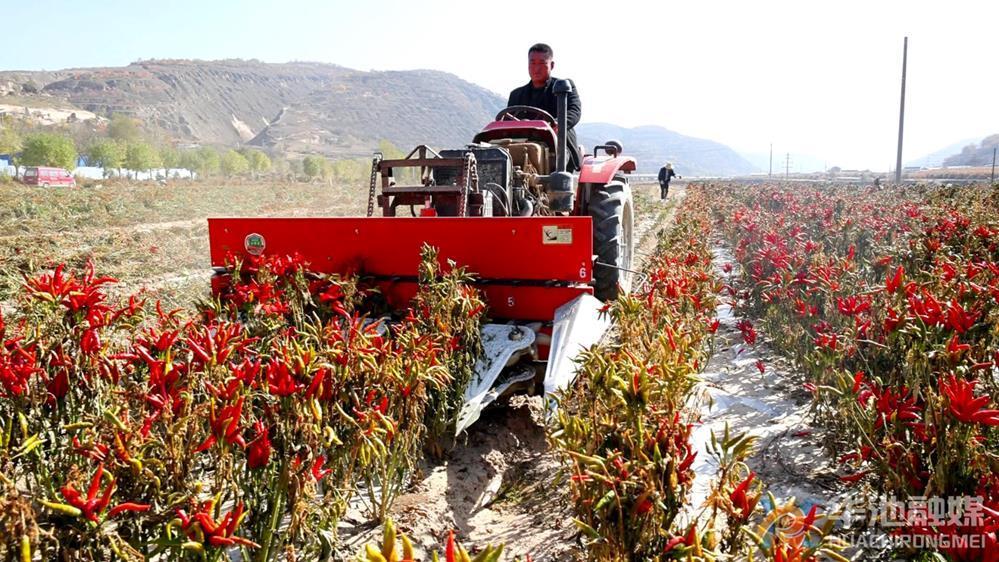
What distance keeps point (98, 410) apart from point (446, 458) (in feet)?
5.38

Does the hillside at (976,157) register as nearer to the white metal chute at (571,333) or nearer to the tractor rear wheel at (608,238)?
the tractor rear wheel at (608,238)

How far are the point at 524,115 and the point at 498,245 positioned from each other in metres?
2.66

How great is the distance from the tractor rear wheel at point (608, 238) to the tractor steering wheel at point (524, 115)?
91 centimetres

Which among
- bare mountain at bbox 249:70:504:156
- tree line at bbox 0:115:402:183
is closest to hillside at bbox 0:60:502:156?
bare mountain at bbox 249:70:504:156

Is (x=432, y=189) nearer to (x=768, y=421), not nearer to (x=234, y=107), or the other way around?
(x=768, y=421)

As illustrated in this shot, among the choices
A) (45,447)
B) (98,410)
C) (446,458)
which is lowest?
(446,458)

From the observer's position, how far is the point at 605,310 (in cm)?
363

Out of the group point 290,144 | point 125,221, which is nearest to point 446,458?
point 125,221

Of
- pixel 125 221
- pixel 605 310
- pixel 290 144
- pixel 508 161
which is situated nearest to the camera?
pixel 605 310

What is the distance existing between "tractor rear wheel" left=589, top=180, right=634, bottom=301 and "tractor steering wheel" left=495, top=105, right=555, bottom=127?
91 cm

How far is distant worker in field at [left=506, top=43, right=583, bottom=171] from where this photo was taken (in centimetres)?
608

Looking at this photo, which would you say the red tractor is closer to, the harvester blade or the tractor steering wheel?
the harvester blade

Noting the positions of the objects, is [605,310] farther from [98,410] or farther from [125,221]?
[125,221]

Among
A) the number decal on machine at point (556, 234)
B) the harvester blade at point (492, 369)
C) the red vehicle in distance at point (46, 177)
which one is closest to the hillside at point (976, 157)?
the red vehicle in distance at point (46, 177)
